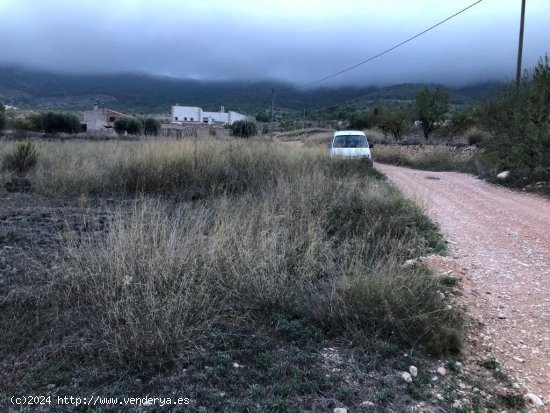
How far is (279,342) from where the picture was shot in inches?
147

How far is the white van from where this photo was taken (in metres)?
17.0

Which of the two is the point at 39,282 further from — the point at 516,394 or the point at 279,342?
the point at 516,394

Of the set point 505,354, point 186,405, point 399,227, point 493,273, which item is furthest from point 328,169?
point 186,405

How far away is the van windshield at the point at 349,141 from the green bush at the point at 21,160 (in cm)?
1101

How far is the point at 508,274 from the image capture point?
18.2ft

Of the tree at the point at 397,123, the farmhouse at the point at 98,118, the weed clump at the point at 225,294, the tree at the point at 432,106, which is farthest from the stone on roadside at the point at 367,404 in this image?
the farmhouse at the point at 98,118

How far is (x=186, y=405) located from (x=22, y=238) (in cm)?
446

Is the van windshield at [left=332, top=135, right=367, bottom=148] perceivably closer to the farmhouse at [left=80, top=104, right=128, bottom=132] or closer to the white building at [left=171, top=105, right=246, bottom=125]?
the white building at [left=171, top=105, right=246, bottom=125]

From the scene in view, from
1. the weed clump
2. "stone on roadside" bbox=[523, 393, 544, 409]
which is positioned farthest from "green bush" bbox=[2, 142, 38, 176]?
"stone on roadside" bbox=[523, 393, 544, 409]

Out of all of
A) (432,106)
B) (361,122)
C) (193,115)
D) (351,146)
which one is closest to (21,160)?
(351,146)

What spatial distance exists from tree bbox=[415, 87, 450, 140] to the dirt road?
2963 cm

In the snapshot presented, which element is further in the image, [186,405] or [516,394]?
[516,394]

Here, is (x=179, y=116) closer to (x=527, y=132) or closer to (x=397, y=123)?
(x=397, y=123)

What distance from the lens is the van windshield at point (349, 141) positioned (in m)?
18.1
